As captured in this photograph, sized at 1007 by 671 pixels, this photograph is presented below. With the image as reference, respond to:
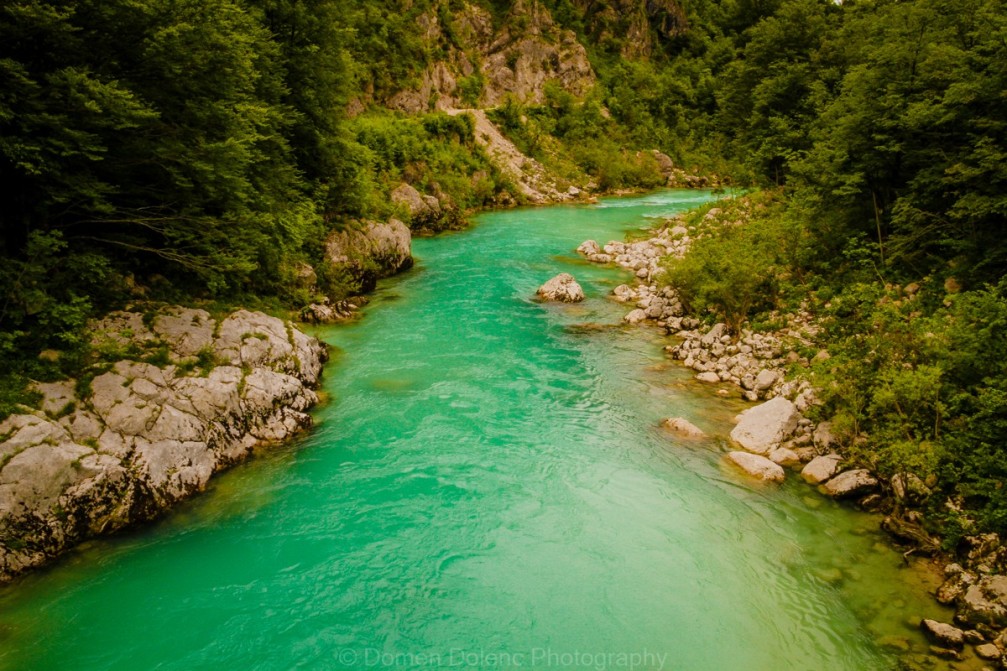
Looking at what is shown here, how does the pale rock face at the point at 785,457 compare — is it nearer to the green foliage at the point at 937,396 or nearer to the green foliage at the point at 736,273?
the green foliage at the point at 937,396

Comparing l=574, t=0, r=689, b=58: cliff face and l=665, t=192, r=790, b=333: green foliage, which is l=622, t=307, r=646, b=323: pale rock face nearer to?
l=665, t=192, r=790, b=333: green foliage

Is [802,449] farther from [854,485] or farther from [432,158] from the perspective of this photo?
[432,158]

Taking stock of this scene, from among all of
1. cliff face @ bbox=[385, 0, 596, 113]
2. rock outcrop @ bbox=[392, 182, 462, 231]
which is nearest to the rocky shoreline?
rock outcrop @ bbox=[392, 182, 462, 231]

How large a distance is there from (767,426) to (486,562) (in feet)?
24.1

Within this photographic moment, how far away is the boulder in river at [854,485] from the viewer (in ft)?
34.8

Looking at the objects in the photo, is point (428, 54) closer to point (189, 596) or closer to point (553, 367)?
point (553, 367)

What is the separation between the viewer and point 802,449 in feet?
39.2

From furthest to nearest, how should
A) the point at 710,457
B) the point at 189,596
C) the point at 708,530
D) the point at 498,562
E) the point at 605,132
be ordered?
1. the point at 605,132
2. the point at 710,457
3. the point at 708,530
4. the point at 498,562
5. the point at 189,596

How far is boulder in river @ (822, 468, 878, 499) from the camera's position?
10.6 meters

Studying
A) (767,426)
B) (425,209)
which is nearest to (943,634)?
(767,426)

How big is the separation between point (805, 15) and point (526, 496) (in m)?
29.1

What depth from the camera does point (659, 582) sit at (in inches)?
350

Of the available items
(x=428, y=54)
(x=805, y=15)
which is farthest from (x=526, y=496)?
(x=428, y=54)

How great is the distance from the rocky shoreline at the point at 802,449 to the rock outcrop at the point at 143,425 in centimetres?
984
